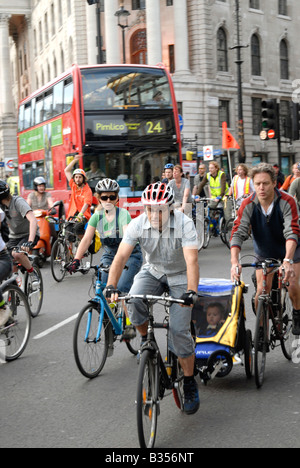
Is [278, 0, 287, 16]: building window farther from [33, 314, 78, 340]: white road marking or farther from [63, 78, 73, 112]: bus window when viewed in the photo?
[33, 314, 78, 340]: white road marking

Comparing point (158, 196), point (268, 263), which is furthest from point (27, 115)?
point (158, 196)

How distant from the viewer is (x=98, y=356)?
6027 mm

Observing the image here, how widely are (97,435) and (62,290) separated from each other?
657cm

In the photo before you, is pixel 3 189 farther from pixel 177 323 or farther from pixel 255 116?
pixel 255 116

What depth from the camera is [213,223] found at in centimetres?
1587

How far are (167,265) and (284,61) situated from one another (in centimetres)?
4950

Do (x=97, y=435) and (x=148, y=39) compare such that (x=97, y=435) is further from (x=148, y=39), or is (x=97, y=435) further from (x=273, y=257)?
(x=148, y=39)

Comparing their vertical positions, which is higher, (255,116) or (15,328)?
(255,116)

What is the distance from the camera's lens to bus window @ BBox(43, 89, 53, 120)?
19.2m

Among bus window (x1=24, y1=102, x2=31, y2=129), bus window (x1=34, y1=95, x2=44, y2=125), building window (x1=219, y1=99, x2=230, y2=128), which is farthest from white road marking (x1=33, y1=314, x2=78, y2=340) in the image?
building window (x1=219, y1=99, x2=230, y2=128)

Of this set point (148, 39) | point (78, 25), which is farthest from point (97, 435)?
point (78, 25)

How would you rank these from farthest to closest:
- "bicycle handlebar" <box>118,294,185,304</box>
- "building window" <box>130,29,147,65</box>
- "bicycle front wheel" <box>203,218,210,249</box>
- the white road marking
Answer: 1. "building window" <box>130,29,147,65</box>
2. "bicycle front wheel" <box>203,218,210,249</box>
3. the white road marking
4. "bicycle handlebar" <box>118,294,185,304</box>

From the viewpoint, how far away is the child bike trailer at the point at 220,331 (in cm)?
525

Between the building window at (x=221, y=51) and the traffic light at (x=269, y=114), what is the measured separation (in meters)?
31.1
